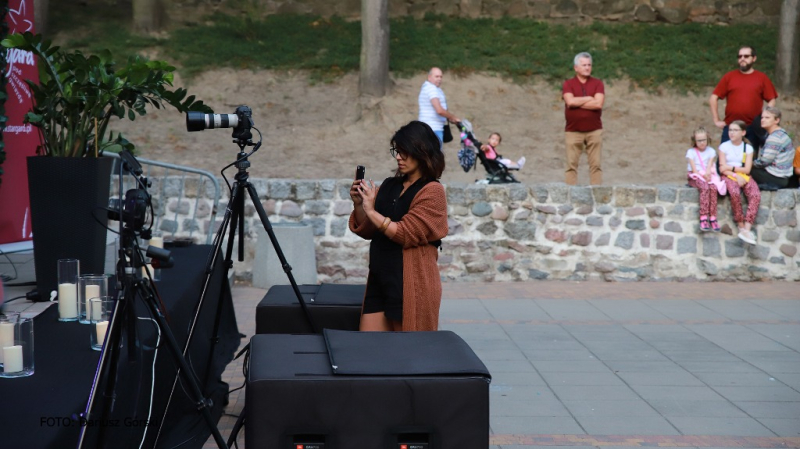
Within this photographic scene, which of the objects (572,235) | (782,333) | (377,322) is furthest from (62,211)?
(572,235)

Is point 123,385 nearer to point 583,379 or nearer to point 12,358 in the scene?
point 12,358

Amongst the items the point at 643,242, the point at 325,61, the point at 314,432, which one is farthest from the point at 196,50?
the point at 314,432

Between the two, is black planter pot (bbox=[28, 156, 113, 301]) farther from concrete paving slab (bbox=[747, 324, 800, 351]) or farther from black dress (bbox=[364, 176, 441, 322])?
concrete paving slab (bbox=[747, 324, 800, 351])

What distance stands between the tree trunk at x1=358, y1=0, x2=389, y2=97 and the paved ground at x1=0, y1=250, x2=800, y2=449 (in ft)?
24.8

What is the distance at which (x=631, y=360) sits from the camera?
6293 mm

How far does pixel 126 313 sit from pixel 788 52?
16.4 meters

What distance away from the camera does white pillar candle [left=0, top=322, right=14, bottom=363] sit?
3.29 metres

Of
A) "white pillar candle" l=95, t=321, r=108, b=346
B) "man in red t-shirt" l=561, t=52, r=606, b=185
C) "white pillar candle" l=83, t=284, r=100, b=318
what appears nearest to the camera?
"white pillar candle" l=95, t=321, r=108, b=346

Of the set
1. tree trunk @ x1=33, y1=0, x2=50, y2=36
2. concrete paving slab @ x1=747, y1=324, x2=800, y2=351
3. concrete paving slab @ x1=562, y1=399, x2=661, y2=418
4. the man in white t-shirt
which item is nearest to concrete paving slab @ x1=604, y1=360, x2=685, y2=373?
concrete paving slab @ x1=562, y1=399, x2=661, y2=418

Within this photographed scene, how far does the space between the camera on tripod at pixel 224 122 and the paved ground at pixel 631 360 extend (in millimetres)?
1554

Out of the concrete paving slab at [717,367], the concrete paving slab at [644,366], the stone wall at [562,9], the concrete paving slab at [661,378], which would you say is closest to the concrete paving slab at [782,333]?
the concrete paving slab at [717,367]

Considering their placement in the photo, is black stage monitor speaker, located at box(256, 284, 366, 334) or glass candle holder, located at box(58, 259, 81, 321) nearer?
glass candle holder, located at box(58, 259, 81, 321)

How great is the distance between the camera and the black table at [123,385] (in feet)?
9.33

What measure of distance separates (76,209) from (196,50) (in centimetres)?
1277
